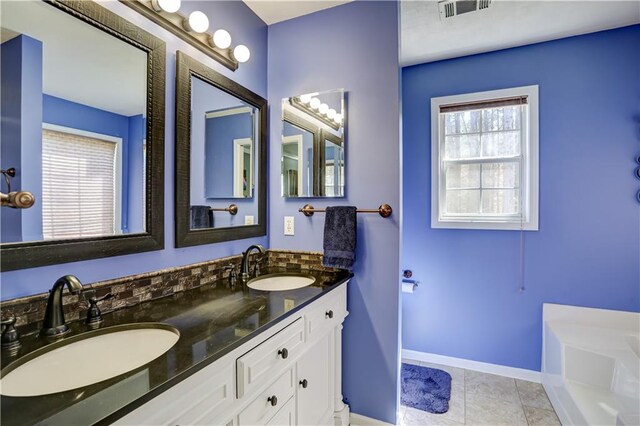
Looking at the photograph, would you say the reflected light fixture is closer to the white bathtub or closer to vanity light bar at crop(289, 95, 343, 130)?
vanity light bar at crop(289, 95, 343, 130)

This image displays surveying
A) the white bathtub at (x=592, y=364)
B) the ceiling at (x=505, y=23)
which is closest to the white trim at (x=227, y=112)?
the ceiling at (x=505, y=23)

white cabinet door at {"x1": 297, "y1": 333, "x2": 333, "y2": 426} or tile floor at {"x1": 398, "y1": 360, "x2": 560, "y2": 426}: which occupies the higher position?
white cabinet door at {"x1": 297, "y1": 333, "x2": 333, "y2": 426}

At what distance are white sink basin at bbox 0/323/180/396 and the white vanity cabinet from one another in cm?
17

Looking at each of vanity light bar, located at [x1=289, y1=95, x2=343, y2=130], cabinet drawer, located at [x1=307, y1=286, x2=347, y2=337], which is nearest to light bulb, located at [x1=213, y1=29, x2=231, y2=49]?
vanity light bar, located at [x1=289, y1=95, x2=343, y2=130]

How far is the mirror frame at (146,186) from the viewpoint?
3.03ft

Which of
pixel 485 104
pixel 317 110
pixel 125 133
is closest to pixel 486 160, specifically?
pixel 485 104

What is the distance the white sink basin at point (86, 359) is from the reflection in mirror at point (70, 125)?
1.15ft

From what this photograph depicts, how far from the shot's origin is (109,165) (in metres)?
1.14

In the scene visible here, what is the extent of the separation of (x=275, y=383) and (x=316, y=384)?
0.42 m

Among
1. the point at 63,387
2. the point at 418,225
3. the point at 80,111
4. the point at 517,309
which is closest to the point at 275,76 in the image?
the point at 80,111

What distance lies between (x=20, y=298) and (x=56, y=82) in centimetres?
69

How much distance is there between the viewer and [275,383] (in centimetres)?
112

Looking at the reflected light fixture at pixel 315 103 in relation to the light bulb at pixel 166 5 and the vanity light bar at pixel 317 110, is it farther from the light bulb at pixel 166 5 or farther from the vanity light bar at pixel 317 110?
the light bulb at pixel 166 5

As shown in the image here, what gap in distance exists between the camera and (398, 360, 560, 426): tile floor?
1.88m
